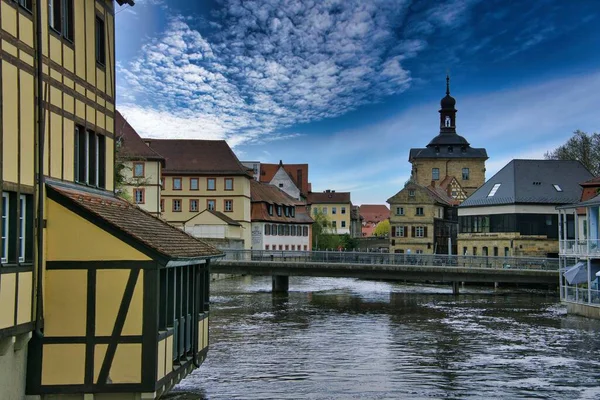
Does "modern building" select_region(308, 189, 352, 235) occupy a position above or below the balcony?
above

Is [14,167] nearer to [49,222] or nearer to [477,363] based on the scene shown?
[49,222]

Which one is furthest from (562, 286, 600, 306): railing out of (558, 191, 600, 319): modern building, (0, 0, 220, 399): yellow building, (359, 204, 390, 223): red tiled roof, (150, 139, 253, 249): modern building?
(359, 204, 390, 223): red tiled roof

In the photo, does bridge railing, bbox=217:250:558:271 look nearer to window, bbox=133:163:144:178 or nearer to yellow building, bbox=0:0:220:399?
window, bbox=133:163:144:178

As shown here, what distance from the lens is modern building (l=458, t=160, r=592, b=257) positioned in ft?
205

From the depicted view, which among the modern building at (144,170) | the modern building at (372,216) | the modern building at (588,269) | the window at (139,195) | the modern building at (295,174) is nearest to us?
the modern building at (588,269)

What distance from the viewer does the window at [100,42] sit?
14.8m

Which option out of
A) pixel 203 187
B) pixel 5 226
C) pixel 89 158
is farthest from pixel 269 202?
pixel 5 226

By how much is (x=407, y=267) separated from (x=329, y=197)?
3181 inches

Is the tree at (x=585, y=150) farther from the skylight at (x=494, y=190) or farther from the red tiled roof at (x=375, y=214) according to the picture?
the red tiled roof at (x=375, y=214)

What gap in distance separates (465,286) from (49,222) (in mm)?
52222

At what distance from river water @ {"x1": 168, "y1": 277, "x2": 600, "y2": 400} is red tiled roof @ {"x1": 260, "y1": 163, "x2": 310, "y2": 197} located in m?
70.3

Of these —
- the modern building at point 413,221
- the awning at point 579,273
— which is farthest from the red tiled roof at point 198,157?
the awning at point 579,273

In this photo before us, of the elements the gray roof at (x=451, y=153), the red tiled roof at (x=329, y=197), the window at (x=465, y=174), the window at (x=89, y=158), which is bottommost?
the window at (x=89, y=158)

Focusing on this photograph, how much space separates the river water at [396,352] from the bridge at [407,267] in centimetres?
324
